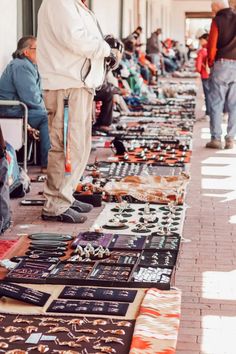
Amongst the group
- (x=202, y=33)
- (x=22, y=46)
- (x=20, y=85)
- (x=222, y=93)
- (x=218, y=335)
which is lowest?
(x=218, y=335)

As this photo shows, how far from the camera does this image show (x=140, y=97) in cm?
1330

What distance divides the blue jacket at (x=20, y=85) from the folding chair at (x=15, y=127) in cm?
41

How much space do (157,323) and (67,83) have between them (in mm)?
2043

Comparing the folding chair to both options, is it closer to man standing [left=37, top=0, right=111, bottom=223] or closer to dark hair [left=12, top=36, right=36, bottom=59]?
dark hair [left=12, top=36, right=36, bottom=59]

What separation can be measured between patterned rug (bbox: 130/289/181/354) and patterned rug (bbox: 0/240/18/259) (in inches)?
41.9

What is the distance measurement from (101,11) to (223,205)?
823 cm

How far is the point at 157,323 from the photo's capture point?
11.3 ft

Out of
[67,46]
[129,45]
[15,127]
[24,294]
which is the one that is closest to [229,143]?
[15,127]

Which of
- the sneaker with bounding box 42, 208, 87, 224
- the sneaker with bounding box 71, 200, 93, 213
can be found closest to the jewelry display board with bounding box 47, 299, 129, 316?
the sneaker with bounding box 42, 208, 87, 224

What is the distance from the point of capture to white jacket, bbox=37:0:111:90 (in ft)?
15.9

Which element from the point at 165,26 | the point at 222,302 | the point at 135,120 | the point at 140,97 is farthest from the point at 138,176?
the point at 165,26

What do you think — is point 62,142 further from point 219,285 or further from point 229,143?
point 229,143

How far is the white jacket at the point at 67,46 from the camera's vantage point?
15.9 feet

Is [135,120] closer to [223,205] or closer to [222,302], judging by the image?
[223,205]
